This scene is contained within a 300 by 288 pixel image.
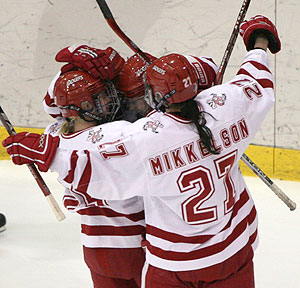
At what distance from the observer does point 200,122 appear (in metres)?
1.43

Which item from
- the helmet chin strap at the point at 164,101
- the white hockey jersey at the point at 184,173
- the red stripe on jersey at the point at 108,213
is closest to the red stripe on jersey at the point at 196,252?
the white hockey jersey at the point at 184,173

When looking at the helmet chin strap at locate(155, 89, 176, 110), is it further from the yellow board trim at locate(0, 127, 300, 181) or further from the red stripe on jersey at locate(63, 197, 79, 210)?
the yellow board trim at locate(0, 127, 300, 181)

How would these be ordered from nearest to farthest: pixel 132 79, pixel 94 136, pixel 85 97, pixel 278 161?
pixel 94 136 → pixel 85 97 → pixel 132 79 → pixel 278 161

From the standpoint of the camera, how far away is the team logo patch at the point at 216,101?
147cm

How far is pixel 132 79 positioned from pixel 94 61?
0.14 m

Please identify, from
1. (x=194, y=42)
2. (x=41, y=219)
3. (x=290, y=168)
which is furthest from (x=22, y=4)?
(x=290, y=168)

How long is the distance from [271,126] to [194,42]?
2.29 ft

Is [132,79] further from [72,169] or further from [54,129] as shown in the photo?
[72,169]

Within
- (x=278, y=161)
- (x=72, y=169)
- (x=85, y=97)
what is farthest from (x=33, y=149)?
(x=278, y=161)

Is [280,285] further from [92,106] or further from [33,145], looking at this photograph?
[33,145]

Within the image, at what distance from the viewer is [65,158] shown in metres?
1.41

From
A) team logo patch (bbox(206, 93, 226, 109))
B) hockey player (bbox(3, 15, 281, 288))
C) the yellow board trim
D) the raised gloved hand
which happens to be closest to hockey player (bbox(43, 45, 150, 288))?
the raised gloved hand

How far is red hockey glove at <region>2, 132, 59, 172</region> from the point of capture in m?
1.40

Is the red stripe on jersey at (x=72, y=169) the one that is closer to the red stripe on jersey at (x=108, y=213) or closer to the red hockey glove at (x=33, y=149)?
the red hockey glove at (x=33, y=149)
